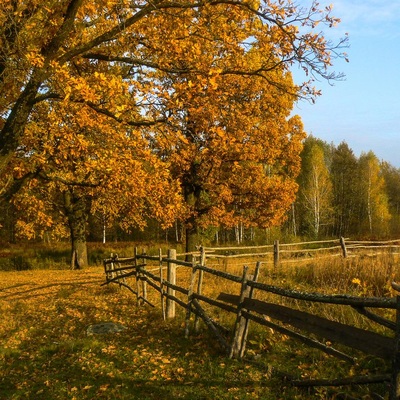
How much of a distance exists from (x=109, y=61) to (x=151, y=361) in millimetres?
6730

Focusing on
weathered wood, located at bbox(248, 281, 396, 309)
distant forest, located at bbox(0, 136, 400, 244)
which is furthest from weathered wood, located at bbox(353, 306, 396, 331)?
distant forest, located at bbox(0, 136, 400, 244)

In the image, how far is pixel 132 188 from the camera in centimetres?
1138

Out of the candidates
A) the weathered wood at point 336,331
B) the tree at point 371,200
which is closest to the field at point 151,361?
the weathered wood at point 336,331

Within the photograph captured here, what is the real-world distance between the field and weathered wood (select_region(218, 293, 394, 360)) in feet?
2.31

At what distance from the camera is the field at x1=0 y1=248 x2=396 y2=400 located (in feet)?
17.5

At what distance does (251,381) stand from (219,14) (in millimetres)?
7524

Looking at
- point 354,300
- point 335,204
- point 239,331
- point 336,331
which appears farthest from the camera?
point 335,204

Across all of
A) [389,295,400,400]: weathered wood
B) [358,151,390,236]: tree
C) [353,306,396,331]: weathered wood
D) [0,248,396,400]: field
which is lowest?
[0,248,396,400]: field

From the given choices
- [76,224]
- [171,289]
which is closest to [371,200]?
[76,224]

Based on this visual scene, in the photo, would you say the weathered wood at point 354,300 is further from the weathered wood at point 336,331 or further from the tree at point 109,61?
the tree at point 109,61

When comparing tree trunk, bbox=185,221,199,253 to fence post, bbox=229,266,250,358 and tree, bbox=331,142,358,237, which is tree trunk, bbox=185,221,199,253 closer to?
fence post, bbox=229,266,250,358

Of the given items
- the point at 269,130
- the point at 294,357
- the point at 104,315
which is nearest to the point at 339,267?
the point at 294,357

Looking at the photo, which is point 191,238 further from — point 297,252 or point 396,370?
point 396,370

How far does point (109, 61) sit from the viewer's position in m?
9.62
